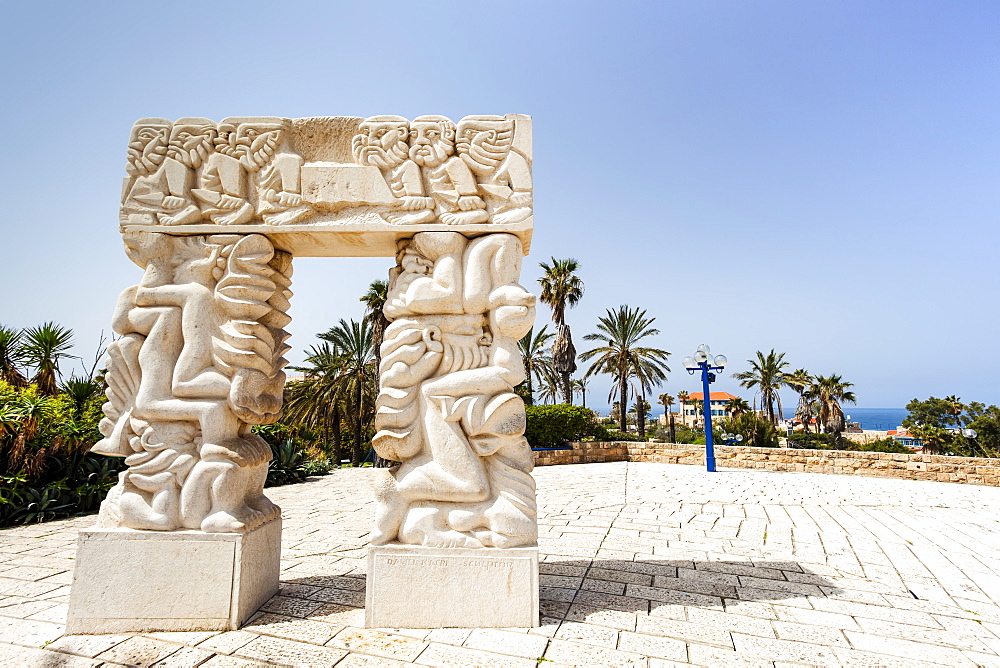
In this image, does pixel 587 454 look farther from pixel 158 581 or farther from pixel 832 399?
pixel 832 399

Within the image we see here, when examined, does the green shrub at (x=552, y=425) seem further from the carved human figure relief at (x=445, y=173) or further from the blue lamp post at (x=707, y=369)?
the carved human figure relief at (x=445, y=173)

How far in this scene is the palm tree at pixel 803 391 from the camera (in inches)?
1155

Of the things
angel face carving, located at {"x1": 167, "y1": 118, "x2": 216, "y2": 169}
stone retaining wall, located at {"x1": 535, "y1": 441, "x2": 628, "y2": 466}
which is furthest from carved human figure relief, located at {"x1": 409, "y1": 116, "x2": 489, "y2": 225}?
stone retaining wall, located at {"x1": 535, "y1": 441, "x2": 628, "y2": 466}

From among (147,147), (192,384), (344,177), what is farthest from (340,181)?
(192,384)

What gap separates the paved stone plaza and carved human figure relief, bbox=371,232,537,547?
623 mm

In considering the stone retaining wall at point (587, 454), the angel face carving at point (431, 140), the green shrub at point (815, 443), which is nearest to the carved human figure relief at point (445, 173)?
the angel face carving at point (431, 140)

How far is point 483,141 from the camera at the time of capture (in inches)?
131

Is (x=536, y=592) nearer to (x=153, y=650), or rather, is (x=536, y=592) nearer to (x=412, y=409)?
(x=412, y=409)

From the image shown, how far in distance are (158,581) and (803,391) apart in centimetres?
3382

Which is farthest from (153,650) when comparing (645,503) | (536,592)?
(645,503)

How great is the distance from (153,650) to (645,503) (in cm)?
662

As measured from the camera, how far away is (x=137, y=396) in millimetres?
3176

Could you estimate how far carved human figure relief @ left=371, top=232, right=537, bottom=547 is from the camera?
305 cm

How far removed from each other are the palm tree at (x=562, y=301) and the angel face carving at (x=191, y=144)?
66.7 feet
